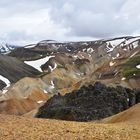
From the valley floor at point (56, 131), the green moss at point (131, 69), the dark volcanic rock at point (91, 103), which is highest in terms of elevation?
the green moss at point (131, 69)

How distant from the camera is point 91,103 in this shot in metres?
68.9

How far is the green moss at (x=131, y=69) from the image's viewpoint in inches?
4949

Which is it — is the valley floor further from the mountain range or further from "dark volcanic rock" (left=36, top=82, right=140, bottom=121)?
"dark volcanic rock" (left=36, top=82, right=140, bottom=121)

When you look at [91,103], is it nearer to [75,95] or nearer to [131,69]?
[75,95]

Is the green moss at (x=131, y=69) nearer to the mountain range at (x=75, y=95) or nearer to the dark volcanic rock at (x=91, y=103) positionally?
the mountain range at (x=75, y=95)

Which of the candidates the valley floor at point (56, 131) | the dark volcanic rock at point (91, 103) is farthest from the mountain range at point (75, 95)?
the valley floor at point (56, 131)

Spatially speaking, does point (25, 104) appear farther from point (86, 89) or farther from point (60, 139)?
point (60, 139)

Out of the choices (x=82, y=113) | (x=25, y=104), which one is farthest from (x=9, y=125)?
(x=25, y=104)

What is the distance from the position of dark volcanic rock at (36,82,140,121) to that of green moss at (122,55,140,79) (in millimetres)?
50410

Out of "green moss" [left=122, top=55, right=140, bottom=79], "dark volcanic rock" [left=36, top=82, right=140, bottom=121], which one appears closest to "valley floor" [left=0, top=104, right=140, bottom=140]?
"dark volcanic rock" [left=36, top=82, right=140, bottom=121]

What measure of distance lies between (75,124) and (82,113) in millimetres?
34898

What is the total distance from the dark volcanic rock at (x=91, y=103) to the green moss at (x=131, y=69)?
5041 centimetres

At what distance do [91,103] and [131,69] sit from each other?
6971cm

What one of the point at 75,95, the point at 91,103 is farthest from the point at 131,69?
the point at 91,103
